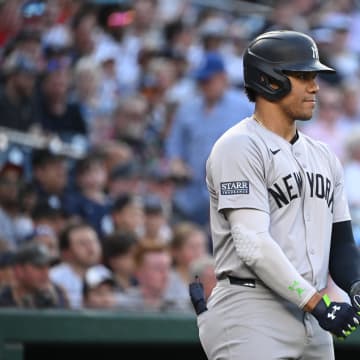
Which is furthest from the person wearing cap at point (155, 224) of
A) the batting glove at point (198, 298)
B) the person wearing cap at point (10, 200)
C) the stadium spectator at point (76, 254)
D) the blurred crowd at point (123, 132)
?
the batting glove at point (198, 298)

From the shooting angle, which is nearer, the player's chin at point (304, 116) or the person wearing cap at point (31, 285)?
the player's chin at point (304, 116)

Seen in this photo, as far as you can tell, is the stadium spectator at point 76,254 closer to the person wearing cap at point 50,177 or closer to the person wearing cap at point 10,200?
the person wearing cap at point 10,200

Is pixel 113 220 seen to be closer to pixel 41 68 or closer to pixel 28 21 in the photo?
pixel 41 68

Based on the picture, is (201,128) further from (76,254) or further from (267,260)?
(267,260)

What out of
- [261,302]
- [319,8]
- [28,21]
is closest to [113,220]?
[28,21]

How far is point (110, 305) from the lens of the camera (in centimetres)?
571

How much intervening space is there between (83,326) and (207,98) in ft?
13.1

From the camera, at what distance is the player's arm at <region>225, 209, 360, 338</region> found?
3363 mm

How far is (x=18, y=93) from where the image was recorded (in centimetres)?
859

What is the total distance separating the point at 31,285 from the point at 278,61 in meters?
2.80

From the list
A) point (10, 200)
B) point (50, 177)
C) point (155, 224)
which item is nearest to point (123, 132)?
point (50, 177)

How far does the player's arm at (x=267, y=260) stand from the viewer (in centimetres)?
341

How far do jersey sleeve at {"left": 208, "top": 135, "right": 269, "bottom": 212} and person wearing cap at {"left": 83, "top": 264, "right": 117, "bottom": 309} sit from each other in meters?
2.62

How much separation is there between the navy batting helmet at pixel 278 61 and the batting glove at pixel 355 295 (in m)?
0.67
